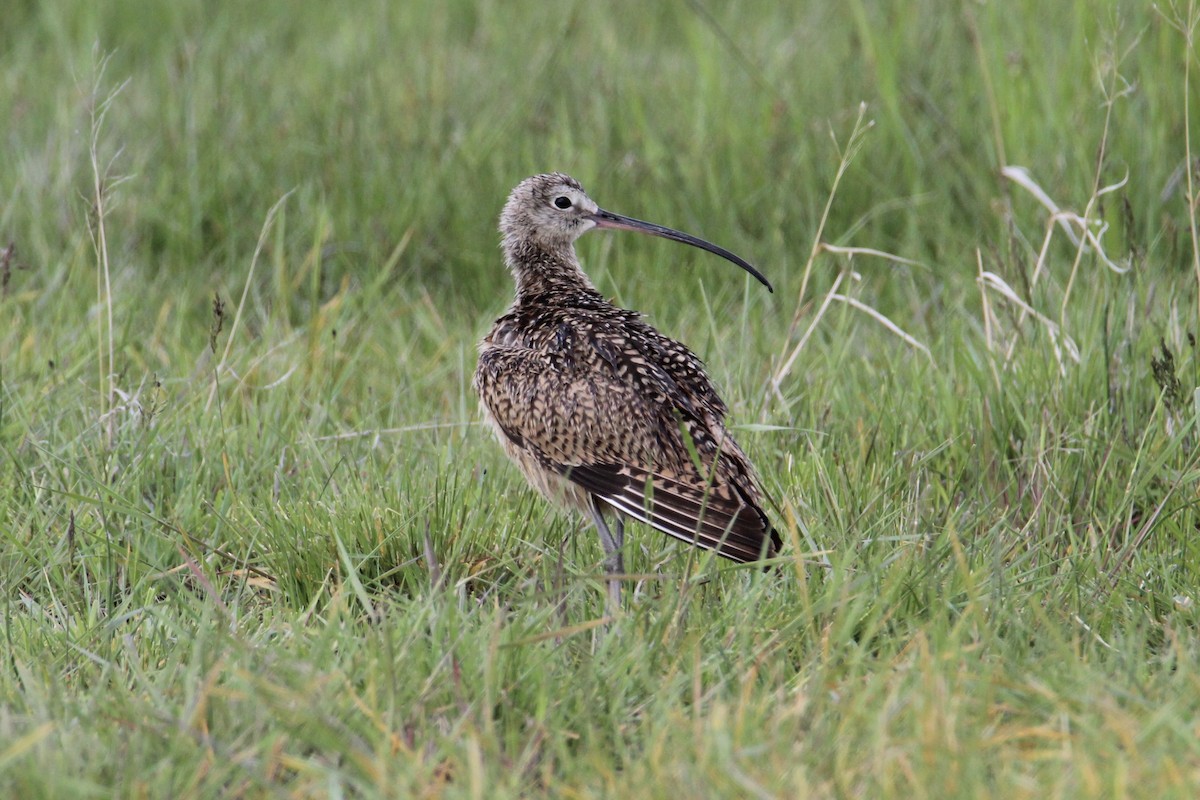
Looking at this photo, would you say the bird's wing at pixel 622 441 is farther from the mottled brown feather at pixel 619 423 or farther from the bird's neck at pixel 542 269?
the bird's neck at pixel 542 269

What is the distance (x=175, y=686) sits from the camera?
3428 mm

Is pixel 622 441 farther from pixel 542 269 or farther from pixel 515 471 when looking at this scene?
pixel 542 269

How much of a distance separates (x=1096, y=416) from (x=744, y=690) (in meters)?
2.14

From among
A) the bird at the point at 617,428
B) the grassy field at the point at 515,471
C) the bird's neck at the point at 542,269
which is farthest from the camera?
the bird's neck at the point at 542,269

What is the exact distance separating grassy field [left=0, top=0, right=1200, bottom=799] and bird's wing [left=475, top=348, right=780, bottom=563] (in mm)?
187

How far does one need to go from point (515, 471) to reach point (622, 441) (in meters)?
0.80

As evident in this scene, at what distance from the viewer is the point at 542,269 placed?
5.43 metres

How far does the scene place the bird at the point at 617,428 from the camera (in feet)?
13.6

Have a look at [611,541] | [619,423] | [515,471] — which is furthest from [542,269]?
[611,541]

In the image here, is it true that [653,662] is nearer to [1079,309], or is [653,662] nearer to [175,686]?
[175,686]

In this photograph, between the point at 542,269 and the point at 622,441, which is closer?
the point at 622,441

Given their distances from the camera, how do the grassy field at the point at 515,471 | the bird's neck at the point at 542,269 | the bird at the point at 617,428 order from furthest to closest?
1. the bird's neck at the point at 542,269
2. the bird at the point at 617,428
3. the grassy field at the point at 515,471

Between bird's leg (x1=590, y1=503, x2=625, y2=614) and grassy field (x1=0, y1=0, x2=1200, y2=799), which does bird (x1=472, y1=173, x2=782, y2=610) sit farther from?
grassy field (x1=0, y1=0, x2=1200, y2=799)

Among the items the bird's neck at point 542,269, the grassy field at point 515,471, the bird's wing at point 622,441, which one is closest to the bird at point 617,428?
the bird's wing at point 622,441
